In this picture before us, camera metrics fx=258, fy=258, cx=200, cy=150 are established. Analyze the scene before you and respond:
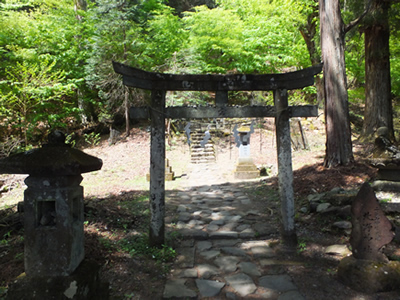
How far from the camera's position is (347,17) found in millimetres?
10016

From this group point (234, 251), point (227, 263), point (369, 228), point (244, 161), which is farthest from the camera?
point (244, 161)

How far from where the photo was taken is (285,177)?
4.32 metres

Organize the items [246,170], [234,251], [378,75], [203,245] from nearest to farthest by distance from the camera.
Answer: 1. [234,251]
2. [203,245]
3. [378,75]
4. [246,170]

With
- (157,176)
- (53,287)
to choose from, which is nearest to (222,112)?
(157,176)

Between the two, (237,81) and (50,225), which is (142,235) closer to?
(50,225)

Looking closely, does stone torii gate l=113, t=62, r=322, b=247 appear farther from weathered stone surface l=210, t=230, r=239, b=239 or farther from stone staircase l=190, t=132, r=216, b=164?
stone staircase l=190, t=132, r=216, b=164

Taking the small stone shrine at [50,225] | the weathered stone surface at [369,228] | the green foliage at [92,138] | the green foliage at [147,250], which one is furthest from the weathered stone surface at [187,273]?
the green foliage at [92,138]

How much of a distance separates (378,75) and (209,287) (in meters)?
10.0

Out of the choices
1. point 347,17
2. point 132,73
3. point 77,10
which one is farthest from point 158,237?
point 77,10

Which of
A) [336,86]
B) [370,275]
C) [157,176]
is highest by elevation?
[336,86]

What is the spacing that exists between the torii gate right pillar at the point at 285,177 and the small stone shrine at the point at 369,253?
1127mm

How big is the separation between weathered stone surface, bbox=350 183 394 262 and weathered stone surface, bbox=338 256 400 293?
105 millimetres

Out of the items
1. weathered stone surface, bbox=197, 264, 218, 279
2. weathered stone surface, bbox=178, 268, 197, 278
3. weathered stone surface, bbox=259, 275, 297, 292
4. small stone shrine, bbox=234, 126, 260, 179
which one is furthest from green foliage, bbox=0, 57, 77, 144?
weathered stone surface, bbox=259, 275, 297, 292

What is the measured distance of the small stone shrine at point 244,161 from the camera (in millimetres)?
10664
